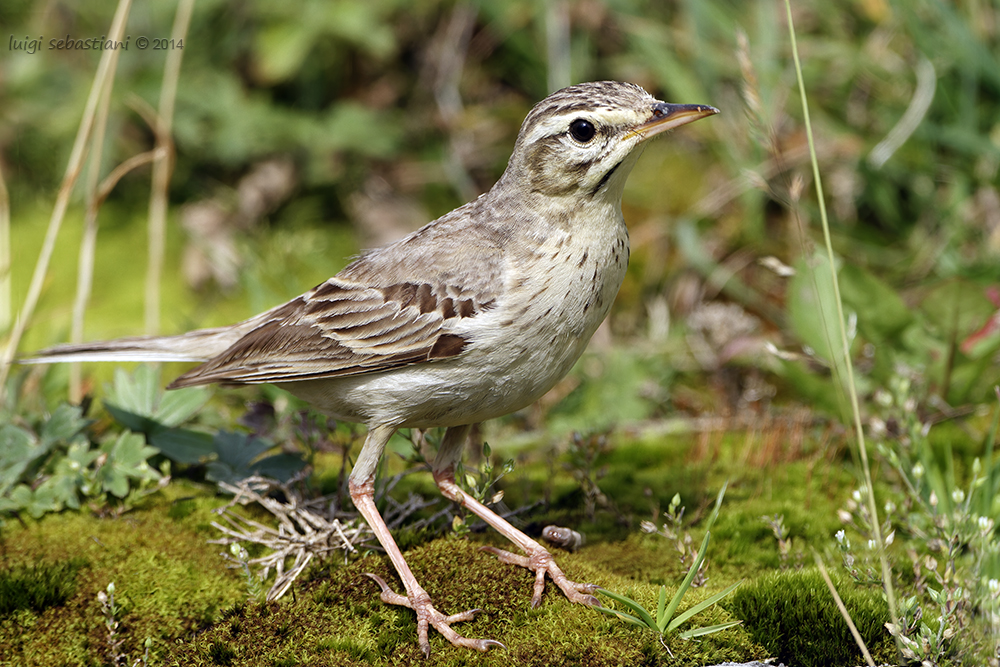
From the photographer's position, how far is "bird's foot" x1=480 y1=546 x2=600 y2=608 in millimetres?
3637

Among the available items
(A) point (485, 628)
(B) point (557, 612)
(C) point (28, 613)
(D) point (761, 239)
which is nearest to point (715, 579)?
(B) point (557, 612)

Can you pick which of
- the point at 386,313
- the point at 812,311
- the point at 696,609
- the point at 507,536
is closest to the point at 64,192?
the point at 386,313

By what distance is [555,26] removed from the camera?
8.17 meters

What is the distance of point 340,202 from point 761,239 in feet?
12.0

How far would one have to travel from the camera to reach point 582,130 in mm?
3973

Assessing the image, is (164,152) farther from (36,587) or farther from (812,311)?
(812,311)

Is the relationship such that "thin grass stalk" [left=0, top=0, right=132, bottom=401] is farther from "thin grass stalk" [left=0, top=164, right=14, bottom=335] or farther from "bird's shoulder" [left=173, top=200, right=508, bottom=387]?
"bird's shoulder" [left=173, top=200, right=508, bottom=387]

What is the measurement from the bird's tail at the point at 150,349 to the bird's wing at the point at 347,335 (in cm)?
20

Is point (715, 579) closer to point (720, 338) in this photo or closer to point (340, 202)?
point (720, 338)

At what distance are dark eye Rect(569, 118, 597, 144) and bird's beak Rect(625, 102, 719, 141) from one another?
0.51ft

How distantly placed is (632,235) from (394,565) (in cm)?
484

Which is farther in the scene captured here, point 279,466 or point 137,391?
point 137,391

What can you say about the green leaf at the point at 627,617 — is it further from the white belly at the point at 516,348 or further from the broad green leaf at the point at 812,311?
the broad green leaf at the point at 812,311

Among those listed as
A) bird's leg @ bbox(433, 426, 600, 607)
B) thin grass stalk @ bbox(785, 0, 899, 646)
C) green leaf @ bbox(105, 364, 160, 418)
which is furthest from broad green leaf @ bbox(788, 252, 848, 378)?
green leaf @ bbox(105, 364, 160, 418)
